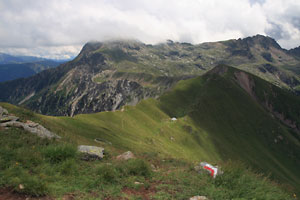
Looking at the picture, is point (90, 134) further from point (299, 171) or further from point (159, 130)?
point (299, 171)

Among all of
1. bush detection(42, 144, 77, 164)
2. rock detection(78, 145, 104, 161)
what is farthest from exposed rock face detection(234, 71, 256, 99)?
bush detection(42, 144, 77, 164)

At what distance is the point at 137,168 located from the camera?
12.4 meters

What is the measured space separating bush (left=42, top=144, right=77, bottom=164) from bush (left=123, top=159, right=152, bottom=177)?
145 inches

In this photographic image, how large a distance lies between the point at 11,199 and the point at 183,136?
65.4 m

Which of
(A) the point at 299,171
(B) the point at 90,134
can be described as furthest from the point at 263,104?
(B) the point at 90,134

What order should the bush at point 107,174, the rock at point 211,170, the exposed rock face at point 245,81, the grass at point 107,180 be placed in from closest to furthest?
1. the grass at point 107,180
2. the bush at point 107,174
3. the rock at point 211,170
4. the exposed rock face at point 245,81

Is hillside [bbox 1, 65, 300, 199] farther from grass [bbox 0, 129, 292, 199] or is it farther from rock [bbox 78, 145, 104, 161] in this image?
grass [bbox 0, 129, 292, 199]

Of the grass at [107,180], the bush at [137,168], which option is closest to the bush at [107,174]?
the grass at [107,180]

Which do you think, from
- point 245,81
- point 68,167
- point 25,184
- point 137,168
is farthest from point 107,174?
point 245,81

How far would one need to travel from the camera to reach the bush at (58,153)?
455 inches

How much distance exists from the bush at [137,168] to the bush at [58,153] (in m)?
3.69

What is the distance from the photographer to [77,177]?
34.7ft

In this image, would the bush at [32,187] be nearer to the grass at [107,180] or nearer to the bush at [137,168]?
the grass at [107,180]

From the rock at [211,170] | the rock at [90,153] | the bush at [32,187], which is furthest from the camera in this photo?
the rock at [90,153]
